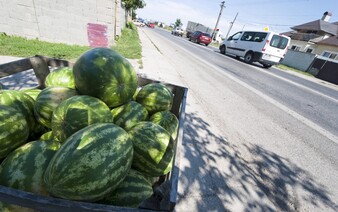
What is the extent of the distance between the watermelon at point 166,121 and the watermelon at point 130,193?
68 cm

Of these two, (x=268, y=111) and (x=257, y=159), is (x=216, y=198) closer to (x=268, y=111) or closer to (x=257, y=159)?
(x=257, y=159)

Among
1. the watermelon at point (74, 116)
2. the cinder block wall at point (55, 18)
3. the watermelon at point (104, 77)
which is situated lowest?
the cinder block wall at point (55, 18)

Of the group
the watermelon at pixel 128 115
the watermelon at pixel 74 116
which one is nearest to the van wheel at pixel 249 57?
the watermelon at pixel 128 115

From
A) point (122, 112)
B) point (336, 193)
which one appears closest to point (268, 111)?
point (336, 193)

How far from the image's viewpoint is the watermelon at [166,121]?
1945mm

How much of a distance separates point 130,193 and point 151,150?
33 centimetres

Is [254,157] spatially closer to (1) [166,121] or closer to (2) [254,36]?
(1) [166,121]

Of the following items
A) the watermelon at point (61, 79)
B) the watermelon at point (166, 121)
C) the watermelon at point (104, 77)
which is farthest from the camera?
the watermelon at point (61, 79)

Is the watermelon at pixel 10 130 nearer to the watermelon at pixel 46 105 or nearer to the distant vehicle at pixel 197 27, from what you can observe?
the watermelon at pixel 46 105

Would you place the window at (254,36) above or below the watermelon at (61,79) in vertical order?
above

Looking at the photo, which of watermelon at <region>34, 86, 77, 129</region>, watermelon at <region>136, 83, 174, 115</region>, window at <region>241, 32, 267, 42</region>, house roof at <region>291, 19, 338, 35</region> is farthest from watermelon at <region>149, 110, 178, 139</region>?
house roof at <region>291, 19, 338, 35</region>

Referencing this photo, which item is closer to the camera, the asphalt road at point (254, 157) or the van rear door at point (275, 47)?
the asphalt road at point (254, 157)

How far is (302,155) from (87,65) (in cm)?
469

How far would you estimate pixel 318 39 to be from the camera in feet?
122
